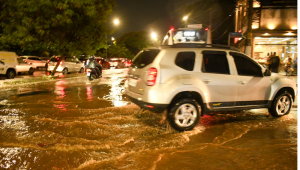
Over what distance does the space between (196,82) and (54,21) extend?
1340cm

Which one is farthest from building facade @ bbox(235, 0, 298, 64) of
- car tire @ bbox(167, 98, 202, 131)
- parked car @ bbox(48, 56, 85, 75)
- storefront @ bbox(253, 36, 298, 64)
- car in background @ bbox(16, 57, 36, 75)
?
car in background @ bbox(16, 57, 36, 75)

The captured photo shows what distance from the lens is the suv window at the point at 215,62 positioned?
5520 mm

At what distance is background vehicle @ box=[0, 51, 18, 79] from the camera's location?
52.6 ft

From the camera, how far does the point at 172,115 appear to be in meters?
5.15

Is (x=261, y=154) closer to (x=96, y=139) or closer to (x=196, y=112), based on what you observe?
(x=196, y=112)

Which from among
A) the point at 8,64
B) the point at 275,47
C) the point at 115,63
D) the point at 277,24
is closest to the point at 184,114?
the point at 8,64

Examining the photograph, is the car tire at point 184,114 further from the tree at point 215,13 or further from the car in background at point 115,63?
the tree at point 215,13

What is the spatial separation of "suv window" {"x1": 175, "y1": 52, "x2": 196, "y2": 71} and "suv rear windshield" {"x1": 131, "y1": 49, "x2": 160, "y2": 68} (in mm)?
471

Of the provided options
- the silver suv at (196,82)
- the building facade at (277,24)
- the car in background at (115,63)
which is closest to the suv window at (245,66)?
the silver suv at (196,82)

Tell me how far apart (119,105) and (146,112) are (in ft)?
4.27

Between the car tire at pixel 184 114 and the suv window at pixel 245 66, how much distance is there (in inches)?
57.5

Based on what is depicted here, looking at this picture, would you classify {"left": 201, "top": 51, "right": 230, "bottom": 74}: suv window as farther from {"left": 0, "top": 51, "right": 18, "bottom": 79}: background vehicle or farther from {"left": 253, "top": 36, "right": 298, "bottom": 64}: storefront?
{"left": 253, "top": 36, "right": 298, "bottom": 64}: storefront

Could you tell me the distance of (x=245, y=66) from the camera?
5.95 m

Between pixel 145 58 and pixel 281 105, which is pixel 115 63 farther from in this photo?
pixel 281 105
